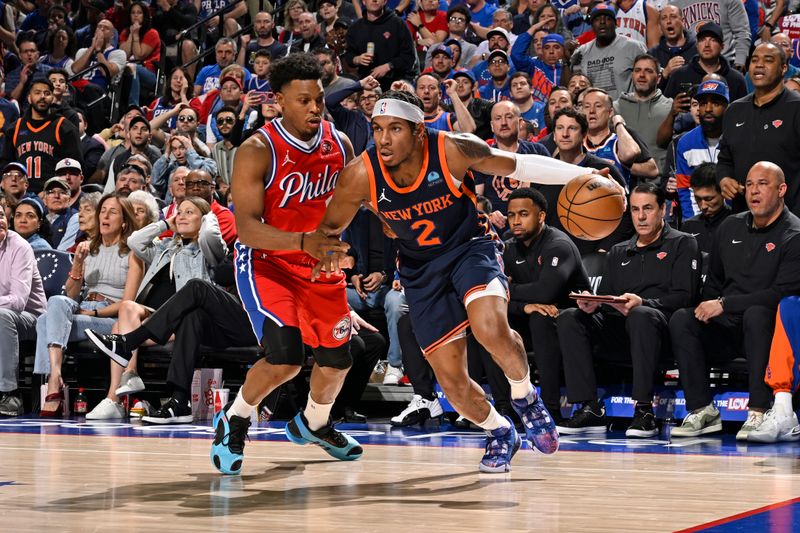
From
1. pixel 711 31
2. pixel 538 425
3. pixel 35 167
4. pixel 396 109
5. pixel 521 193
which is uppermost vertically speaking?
pixel 711 31

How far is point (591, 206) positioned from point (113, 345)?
4184mm

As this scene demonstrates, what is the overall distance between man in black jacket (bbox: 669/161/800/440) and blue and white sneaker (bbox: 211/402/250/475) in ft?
9.61

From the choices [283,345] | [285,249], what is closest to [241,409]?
[283,345]

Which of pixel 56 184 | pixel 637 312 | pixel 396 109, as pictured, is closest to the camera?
pixel 396 109

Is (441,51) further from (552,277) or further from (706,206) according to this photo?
(552,277)

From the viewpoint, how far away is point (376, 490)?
477cm

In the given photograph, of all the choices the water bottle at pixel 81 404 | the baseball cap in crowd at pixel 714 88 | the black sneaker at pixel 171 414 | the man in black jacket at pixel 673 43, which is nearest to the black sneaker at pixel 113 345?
the black sneaker at pixel 171 414

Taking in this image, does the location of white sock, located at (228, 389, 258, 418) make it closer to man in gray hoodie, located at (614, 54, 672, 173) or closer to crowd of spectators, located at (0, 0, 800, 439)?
crowd of spectators, located at (0, 0, 800, 439)

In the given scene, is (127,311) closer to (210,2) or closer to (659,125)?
(659,125)

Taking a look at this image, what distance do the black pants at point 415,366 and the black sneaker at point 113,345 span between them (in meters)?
1.98

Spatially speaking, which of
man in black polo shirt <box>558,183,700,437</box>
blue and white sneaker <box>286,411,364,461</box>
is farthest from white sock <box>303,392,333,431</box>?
man in black polo shirt <box>558,183,700,437</box>

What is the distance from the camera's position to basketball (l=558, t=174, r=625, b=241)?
511 cm

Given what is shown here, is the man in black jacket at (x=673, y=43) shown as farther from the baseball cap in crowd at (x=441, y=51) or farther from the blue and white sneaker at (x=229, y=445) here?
the blue and white sneaker at (x=229, y=445)

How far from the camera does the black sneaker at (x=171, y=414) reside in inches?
320
